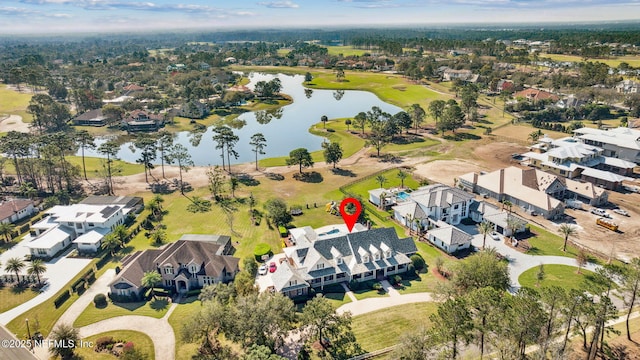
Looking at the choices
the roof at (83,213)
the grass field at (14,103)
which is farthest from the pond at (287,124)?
the grass field at (14,103)

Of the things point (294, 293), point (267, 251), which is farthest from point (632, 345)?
point (267, 251)

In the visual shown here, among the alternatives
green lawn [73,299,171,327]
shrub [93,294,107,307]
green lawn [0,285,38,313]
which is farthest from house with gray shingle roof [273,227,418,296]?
green lawn [0,285,38,313]

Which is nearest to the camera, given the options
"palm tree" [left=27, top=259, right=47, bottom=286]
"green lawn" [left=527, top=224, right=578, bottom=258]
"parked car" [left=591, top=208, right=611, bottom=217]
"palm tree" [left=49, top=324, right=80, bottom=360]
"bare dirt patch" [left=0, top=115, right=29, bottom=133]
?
"palm tree" [left=49, top=324, right=80, bottom=360]

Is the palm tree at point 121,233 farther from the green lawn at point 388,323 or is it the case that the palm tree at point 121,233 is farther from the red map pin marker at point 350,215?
the green lawn at point 388,323

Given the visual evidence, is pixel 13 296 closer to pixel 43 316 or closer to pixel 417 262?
pixel 43 316

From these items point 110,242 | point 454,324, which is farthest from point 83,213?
point 454,324

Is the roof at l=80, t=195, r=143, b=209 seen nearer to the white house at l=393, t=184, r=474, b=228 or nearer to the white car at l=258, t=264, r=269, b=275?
the white car at l=258, t=264, r=269, b=275
